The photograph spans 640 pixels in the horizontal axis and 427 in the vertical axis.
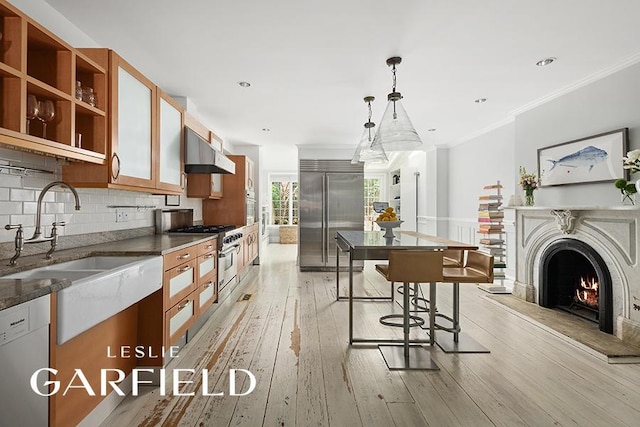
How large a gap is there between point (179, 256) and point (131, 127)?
1030mm

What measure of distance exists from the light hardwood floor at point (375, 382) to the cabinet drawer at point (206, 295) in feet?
0.72

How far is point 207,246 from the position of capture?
3.25 meters

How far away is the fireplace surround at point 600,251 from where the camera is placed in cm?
285

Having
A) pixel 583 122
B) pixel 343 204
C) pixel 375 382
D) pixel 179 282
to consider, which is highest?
pixel 583 122

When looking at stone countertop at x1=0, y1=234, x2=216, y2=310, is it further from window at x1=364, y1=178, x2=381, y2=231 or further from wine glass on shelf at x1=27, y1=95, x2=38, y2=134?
window at x1=364, y1=178, x2=381, y2=231

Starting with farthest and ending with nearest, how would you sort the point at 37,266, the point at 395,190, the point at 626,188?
the point at 395,190, the point at 626,188, the point at 37,266

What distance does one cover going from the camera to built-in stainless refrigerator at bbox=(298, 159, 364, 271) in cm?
636

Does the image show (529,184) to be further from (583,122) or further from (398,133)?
(398,133)

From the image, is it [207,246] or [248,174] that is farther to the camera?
[248,174]

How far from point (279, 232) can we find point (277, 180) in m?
1.72

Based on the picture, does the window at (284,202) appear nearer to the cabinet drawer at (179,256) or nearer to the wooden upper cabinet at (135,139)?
the wooden upper cabinet at (135,139)

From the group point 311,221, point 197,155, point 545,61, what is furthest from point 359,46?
point 311,221

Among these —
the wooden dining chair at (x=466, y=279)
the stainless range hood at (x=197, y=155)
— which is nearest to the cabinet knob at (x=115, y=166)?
the stainless range hood at (x=197, y=155)

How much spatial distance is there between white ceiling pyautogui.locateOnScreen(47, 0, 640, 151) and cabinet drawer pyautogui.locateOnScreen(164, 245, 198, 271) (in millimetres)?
1667
